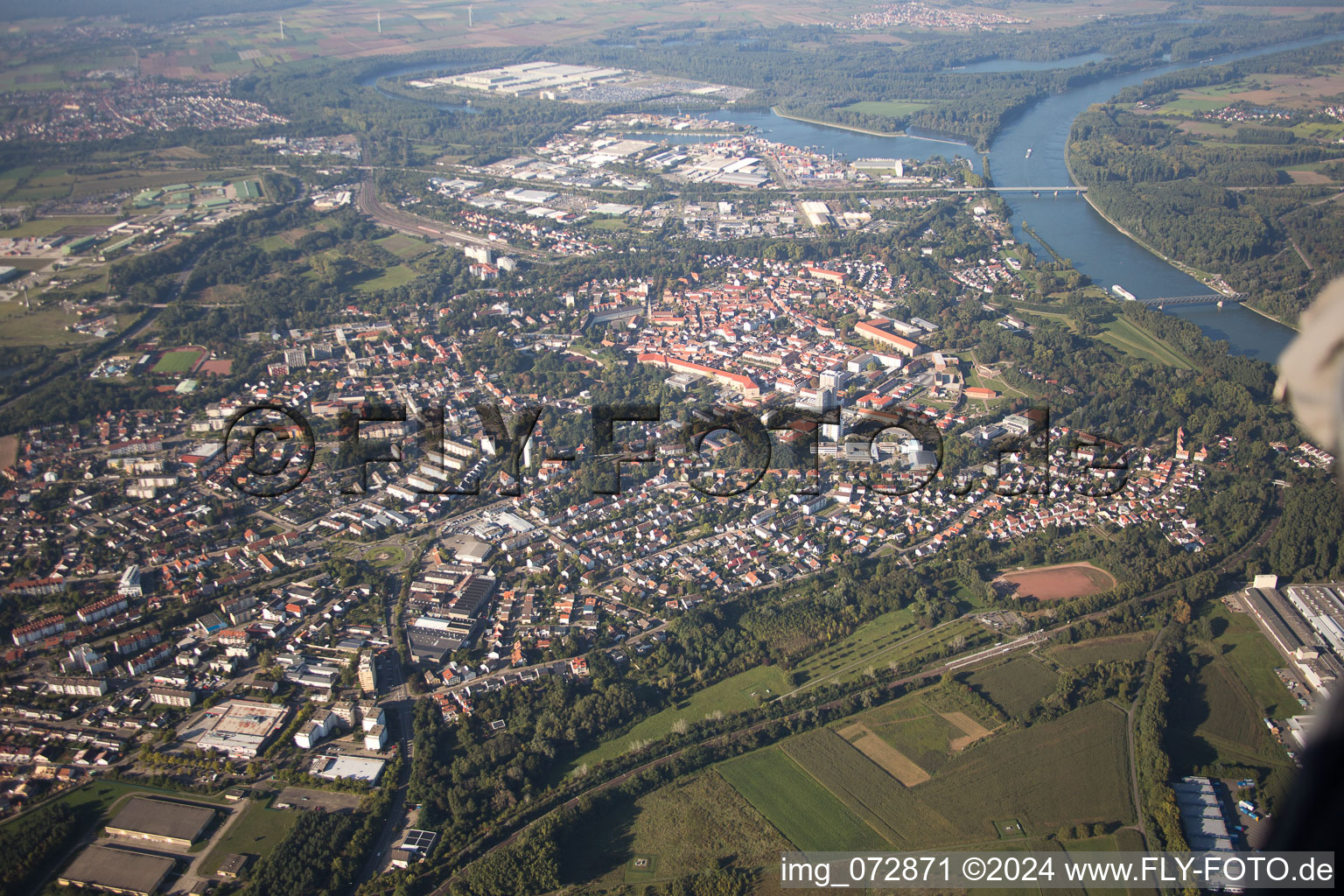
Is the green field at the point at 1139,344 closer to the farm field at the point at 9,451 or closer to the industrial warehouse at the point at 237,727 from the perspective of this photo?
the industrial warehouse at the point at 237,727

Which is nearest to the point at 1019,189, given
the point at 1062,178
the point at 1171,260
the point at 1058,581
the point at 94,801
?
the point at 1062,178

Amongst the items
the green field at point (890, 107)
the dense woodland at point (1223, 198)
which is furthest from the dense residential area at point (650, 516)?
the green field at point (890, 107)

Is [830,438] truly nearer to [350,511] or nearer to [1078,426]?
[1078,426]

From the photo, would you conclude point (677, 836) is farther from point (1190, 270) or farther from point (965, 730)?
point (1190, 270)

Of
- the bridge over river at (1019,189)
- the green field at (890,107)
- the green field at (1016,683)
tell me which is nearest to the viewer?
the green field at (1016,683)

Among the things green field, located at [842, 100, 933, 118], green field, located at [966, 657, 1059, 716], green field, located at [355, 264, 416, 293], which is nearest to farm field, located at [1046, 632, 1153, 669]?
green field, located at [966, 657, 1059, 716]

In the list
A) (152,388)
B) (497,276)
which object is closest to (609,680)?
(152,388)

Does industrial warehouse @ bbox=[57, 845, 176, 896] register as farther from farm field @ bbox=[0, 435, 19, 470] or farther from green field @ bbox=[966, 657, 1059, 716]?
farm field @ bbox=[0, 435, 19, 470]
